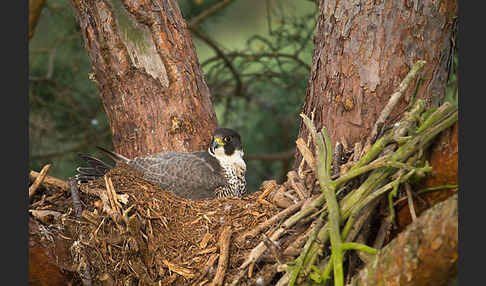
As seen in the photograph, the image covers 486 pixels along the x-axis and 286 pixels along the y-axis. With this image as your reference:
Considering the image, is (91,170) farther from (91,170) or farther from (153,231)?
(153,231)

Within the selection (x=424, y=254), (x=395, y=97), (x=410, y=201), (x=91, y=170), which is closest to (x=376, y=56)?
(x=395, y=97)

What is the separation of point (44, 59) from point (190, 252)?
4.65 m

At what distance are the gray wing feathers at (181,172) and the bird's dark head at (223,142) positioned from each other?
4.8 inches

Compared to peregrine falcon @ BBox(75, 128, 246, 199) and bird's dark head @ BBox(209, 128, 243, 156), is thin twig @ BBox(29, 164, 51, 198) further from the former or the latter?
bird's dark head @ BBox(209, 128, 243, 156)

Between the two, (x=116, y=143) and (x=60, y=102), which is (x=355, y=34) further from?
(x=60, y=102)

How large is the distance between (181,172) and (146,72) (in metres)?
0.64

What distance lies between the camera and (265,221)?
2182mm

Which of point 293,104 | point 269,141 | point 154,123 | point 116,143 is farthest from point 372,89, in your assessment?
point 269,141

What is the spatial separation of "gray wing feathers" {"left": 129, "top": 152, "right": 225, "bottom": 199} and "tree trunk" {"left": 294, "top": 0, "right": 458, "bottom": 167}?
0.92 m

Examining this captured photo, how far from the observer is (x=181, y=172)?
298cm

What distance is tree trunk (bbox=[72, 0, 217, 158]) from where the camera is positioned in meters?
2.94

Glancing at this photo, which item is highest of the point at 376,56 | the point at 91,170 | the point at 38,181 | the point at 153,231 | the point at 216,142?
the point at 376,56

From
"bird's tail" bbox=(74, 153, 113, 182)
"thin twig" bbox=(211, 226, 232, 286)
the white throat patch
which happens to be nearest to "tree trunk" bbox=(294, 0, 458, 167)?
"thin twig" bbox=(211, 226, 232, 286)

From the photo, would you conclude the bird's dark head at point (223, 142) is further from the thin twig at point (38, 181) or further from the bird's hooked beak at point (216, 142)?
the thin twig at point (38, 181)
